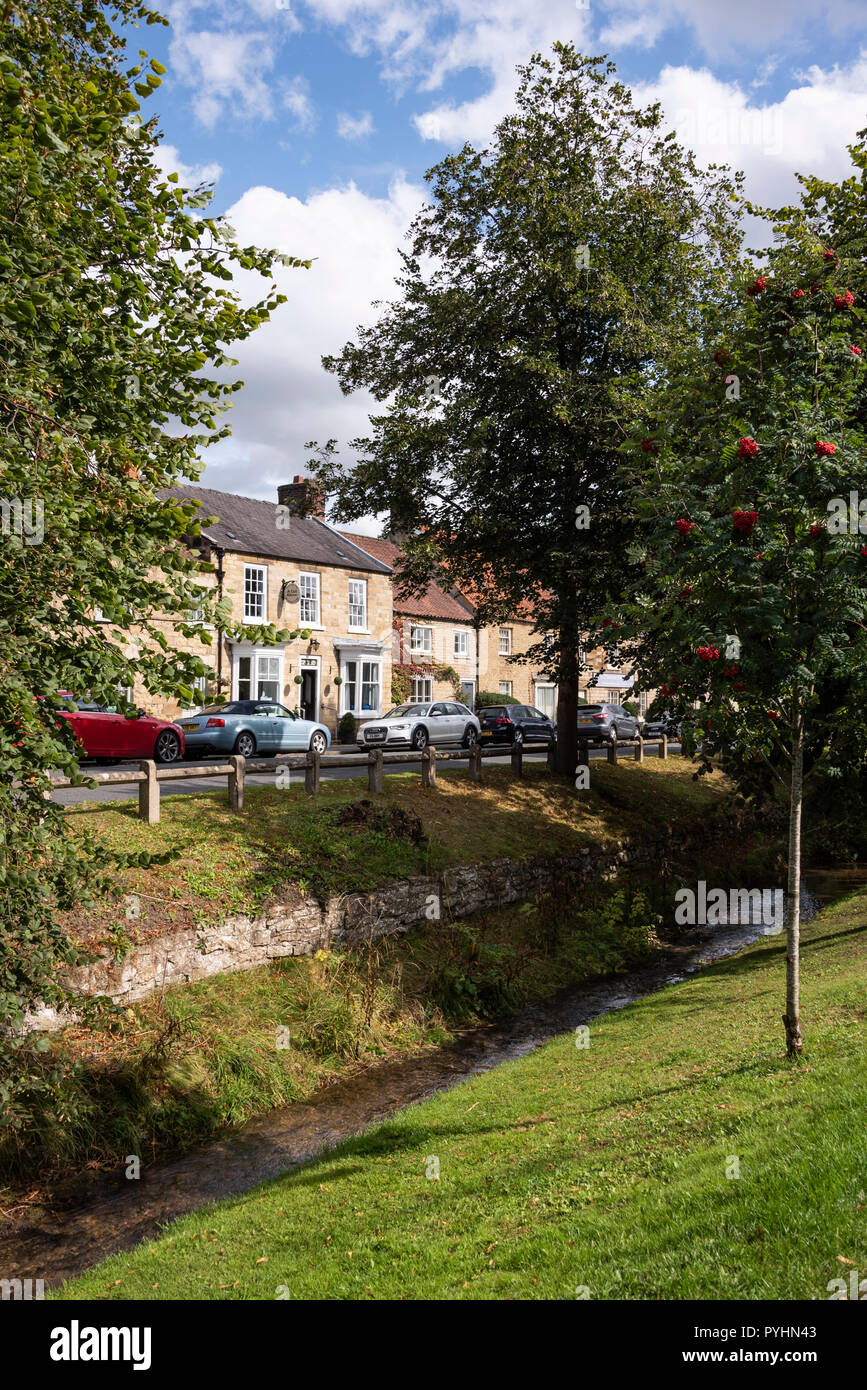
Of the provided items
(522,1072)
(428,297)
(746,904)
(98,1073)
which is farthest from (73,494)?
(746,904)

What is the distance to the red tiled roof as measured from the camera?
139ft

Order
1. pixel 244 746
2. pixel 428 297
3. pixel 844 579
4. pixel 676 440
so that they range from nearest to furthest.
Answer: pixel 844 579 < pixel 676 440 < pixel 428 297 < pixel 244 746

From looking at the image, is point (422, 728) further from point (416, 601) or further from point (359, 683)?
point (416, 601)

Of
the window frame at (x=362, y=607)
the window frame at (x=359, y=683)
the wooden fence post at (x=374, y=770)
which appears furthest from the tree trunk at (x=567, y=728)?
the window frame at (x=362, y=607)

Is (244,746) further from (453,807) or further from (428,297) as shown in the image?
(428,297)

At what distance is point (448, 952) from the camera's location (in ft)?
49.0

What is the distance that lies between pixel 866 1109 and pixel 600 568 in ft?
45.5

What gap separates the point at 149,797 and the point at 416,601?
31.9 m

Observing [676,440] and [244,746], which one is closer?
[676,440]

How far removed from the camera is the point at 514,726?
31.7 m

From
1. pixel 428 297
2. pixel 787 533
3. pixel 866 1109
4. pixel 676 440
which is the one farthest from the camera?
pixel 428 297

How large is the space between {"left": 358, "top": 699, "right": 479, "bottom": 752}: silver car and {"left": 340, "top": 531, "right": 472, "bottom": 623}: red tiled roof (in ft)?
42.2

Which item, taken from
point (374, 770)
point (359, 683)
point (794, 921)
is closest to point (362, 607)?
point (359, 683)

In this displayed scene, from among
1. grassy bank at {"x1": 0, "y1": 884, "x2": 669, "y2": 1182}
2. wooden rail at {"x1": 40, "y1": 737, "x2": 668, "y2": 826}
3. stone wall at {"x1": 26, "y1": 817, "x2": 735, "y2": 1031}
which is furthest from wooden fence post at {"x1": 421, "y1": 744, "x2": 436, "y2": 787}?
grassy bank at {"x1": 0, "y1": 884, "x2": 669, "y2": 1182}
